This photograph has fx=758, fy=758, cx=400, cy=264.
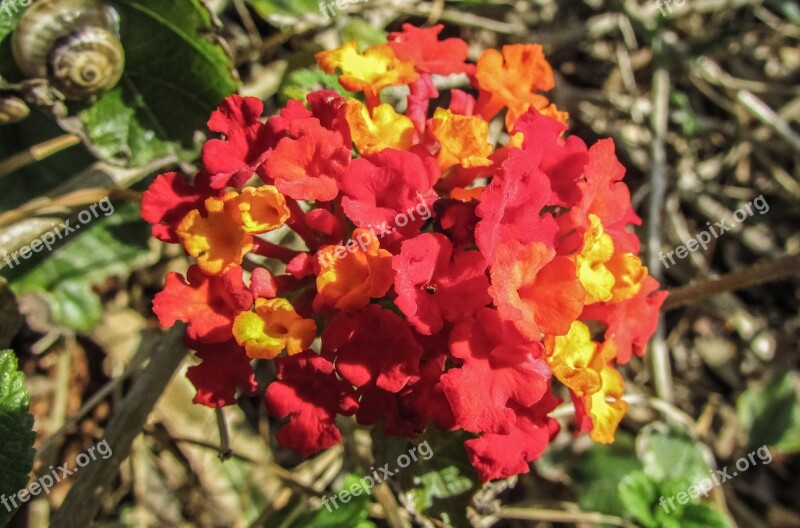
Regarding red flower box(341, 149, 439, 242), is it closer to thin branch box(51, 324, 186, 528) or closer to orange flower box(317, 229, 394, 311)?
orange flower box(317, 229, 394, 311)

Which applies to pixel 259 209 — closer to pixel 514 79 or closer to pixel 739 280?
pixel 514 79

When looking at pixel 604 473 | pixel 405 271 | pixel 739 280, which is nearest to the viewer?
pixel 405 271

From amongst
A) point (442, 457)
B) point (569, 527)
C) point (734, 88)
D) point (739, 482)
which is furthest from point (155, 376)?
point (734, 88)

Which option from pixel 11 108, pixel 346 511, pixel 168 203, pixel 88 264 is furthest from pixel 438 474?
pixel 11 108

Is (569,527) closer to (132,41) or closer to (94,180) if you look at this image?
(94,180)

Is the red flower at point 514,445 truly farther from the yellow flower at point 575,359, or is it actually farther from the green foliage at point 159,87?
the green foliage at point 159,87

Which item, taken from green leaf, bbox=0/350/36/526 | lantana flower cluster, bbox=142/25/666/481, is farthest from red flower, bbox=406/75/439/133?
green leaf, bbox=0/350/36/526

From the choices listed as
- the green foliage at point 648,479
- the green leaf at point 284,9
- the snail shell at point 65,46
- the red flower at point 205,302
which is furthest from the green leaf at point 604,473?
the snail shell at point 65,46
